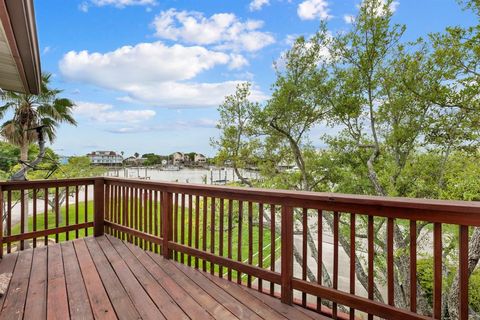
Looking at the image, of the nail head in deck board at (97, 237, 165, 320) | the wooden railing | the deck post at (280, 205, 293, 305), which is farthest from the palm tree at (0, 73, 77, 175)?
the deck post at (280, 205, 293, 305)

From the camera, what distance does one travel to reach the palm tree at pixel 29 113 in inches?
400

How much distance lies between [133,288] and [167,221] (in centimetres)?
79

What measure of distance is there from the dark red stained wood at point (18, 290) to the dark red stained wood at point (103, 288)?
0.45 metres

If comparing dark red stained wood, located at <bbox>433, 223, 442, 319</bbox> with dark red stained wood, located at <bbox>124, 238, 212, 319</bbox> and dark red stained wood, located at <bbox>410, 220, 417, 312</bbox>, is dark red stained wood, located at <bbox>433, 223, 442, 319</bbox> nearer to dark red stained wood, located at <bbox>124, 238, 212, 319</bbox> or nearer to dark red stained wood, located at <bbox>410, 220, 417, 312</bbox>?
dark red stained wood, located at <bbox>410, 220, 417, 312</bbox>

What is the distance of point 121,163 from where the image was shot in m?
14.1

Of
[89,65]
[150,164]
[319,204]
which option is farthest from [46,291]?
[150,164]

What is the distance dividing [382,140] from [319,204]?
7.44 meters

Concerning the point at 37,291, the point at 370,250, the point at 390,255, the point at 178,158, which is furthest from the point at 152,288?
the point at 178,158

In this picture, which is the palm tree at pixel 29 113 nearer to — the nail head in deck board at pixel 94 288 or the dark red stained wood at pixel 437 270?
the nail head in deck board at pixel 94 288

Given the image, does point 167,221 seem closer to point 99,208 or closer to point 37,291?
point 37,291

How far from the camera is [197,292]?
2.29 m

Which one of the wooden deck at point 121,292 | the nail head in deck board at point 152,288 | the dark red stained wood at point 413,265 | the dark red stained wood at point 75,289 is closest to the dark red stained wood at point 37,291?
Answer: the wooden deck at point 121,292

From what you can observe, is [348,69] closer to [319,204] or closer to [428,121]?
[428,121]

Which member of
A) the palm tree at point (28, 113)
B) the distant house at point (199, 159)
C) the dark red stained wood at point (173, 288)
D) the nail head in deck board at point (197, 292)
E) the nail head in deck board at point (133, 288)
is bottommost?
the nail head in deck board at point (197, 292)
